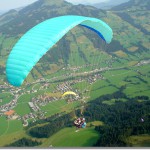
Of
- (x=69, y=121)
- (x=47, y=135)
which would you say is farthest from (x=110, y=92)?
(x=47, y=135)

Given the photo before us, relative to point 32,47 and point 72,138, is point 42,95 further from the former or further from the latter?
point 32,47

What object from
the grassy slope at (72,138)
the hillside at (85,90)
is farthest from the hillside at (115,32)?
the grassy slope at (72,138)

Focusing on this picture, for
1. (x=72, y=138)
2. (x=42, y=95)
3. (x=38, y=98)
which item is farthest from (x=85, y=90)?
(x=72, y=138)

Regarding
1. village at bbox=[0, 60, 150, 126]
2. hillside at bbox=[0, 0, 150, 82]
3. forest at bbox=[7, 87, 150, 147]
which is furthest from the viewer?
hillside at bbox=[0, 0, 150, 82]

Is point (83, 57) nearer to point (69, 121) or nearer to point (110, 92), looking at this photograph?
point (110, 92)

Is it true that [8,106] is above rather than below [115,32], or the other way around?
below

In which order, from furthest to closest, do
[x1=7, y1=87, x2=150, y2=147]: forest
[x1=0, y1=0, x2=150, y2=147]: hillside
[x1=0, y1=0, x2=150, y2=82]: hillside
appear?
1. [x1=0, y1=0, x2=150, y2=82]: hillside
2. [x1=0, y1=0, x2=150, y2=147]: hillside
3. [x1=7, y1=87, x2=150, y2=147]: forest

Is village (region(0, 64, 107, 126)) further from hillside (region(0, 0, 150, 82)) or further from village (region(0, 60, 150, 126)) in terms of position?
hillside (region(0, 0, 150, 82))

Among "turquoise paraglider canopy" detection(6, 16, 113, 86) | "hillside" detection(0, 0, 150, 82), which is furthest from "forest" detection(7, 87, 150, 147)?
"hillside" detection(0, 0, 150, 82)
